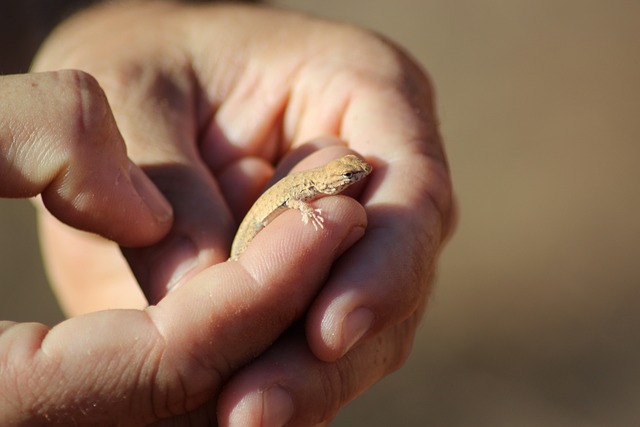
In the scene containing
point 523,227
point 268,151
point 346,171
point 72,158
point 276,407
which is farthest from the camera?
point 523,227

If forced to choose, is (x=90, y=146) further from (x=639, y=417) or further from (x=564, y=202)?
(x=564, y=202)

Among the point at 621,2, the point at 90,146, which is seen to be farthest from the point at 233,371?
the point at 621,2

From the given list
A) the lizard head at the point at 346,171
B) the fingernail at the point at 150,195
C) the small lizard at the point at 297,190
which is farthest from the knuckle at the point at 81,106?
the lizard head at the point at 346,171

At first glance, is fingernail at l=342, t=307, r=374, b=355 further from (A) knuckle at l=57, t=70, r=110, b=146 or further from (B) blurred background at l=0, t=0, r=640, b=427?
(B) blurred background at l=0, t=0, r=640, b=427

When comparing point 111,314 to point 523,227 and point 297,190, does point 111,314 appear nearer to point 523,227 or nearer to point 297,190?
point 297,190

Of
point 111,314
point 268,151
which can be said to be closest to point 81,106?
point 111,314

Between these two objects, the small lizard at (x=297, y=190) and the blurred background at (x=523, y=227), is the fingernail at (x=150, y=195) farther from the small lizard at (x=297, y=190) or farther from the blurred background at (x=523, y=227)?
the blurred background at (x=523, y=227)

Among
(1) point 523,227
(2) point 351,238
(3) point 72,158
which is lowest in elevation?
(1) point 523,227

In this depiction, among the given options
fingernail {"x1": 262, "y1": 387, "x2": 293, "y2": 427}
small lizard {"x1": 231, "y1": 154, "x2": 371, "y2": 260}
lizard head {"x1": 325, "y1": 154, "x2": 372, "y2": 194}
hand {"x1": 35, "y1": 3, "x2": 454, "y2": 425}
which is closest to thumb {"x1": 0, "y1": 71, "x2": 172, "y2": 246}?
hand {"x1": 35, "y1": 3, "x2": 454, "y2": 425}
